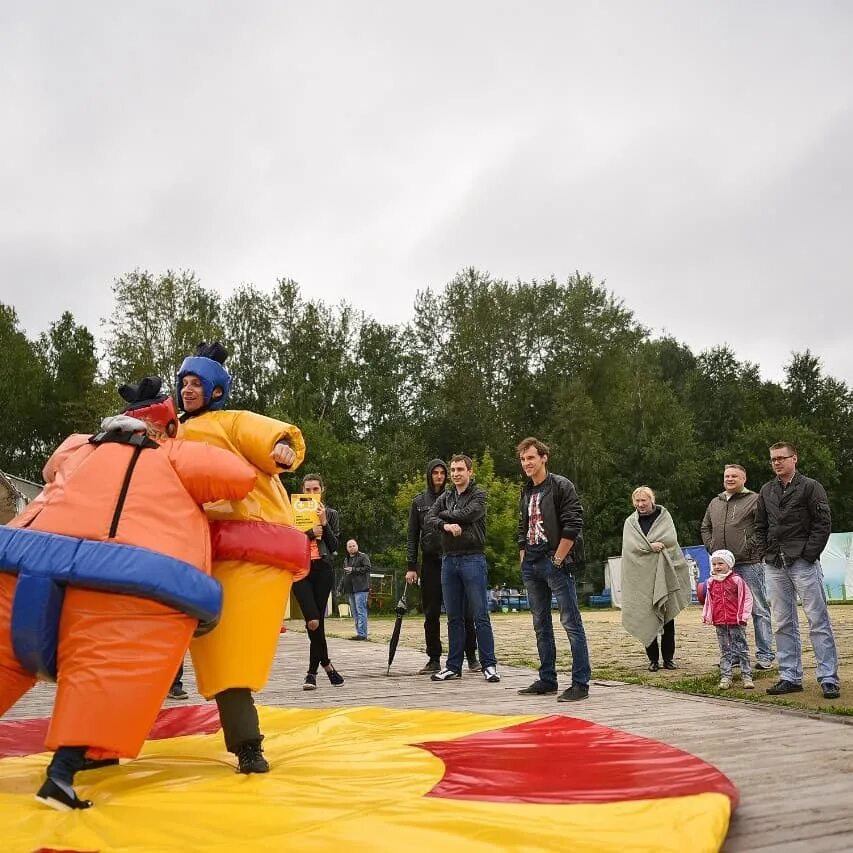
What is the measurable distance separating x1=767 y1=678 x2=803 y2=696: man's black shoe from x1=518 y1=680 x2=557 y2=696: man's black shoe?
130cm

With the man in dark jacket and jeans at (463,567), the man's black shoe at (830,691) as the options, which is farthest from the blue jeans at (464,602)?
the man's black shoe at (830,691)

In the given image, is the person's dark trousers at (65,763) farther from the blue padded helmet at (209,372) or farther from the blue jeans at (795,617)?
the blue jeans at (795,617)

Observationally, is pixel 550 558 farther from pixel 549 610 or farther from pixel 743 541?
pixel 743 541

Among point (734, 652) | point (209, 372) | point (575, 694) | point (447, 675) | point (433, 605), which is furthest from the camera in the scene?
point (433, 605)

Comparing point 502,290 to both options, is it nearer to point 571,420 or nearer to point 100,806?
point 571,420

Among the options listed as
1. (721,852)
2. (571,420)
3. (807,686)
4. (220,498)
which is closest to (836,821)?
(721,852)

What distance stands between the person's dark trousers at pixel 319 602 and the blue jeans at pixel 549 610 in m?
1.63

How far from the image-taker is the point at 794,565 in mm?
5438

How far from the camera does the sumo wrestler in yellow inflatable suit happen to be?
331cm

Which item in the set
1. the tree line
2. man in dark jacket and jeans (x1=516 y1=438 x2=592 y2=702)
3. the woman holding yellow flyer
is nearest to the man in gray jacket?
man in dark jacket and jeans (x1=516 y1=438 x2=592 y2=702)

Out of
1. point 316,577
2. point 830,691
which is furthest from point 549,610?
point 316,577

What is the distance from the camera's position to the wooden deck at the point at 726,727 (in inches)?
105

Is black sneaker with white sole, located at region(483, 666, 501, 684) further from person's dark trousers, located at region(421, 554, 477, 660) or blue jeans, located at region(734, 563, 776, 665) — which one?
blue jeans, located at region(734, 563, 776, 665)

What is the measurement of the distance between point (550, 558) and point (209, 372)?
2743 mm
